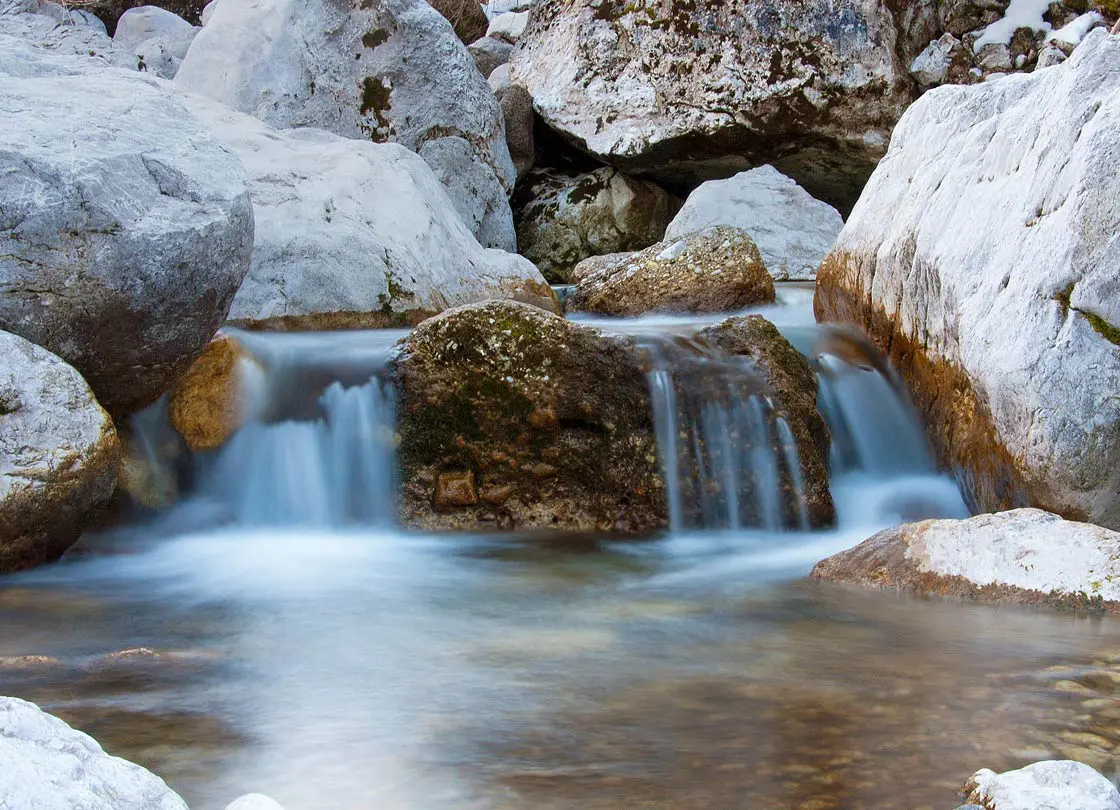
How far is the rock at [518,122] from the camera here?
44.2ft

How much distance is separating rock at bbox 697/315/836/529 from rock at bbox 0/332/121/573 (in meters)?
2.99

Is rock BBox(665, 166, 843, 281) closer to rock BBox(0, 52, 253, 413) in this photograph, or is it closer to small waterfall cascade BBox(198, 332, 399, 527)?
small waterfall cascade BBox(198, 332, 399, 527)

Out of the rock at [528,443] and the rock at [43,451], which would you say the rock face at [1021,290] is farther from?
the rock at [43,451]

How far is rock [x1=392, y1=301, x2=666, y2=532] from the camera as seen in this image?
5.34 metres

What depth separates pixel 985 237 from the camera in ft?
16.6

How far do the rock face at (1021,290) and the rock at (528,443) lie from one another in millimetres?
1512

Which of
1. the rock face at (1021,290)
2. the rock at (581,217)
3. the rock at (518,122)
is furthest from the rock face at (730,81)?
the rock face at (1021,290)

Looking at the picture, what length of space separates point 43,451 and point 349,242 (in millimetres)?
3544

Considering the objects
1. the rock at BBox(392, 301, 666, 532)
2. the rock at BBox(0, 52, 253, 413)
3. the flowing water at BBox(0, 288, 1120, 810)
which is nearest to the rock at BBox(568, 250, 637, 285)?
the flowing water at BBox(0, 288, 1120, 810)

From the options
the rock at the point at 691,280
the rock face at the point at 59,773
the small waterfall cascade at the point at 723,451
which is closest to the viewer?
the rock face at the point at 59,773

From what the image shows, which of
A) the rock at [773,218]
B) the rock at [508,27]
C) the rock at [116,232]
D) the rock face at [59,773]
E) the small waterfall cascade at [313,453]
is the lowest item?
the rock face at [59,773]

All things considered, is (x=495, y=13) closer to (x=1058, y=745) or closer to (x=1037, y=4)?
(x=1037, y=4)

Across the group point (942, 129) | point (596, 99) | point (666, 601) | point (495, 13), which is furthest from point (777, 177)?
point (495, 13)

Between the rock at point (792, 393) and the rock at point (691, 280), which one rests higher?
the rock at point (691, 280)
